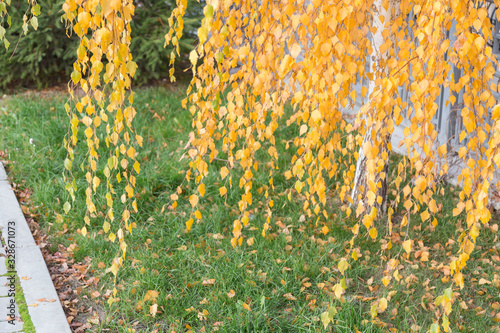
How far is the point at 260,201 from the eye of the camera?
12.7 feet

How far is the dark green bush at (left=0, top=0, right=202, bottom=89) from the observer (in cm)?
617

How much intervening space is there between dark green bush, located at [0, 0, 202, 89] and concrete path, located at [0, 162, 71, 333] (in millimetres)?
2994

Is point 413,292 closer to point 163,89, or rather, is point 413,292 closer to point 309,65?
point 309,65

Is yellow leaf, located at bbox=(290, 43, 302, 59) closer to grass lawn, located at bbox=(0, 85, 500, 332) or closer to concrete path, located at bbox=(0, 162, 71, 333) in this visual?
grass lawn, located at bbox=(0, 85, 500, 332)

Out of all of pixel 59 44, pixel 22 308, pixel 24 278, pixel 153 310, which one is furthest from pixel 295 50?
pixel 59 44

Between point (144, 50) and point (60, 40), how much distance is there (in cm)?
112

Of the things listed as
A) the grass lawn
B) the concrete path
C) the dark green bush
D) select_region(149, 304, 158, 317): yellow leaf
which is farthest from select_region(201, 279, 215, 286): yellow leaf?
the dark green bush

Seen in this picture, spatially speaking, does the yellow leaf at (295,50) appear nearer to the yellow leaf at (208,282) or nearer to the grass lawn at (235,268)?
the grass lawn at (235,268)

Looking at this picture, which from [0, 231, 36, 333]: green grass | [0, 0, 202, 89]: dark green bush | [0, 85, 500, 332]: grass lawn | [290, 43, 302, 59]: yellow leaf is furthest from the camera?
[0, 0, 202, 89]: dark green bush

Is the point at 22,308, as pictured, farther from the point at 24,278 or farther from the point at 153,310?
the point at 153,310

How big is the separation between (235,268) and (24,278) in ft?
3.97

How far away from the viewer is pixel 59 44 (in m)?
6.51

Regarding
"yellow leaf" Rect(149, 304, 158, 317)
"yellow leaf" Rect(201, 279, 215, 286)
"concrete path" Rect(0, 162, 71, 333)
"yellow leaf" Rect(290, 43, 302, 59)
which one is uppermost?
"yellow leaf" Rect(290, 43, 302, 59)

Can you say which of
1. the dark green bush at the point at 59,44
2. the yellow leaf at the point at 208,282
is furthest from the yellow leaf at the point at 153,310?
the dark green bush at the point at 59,44
